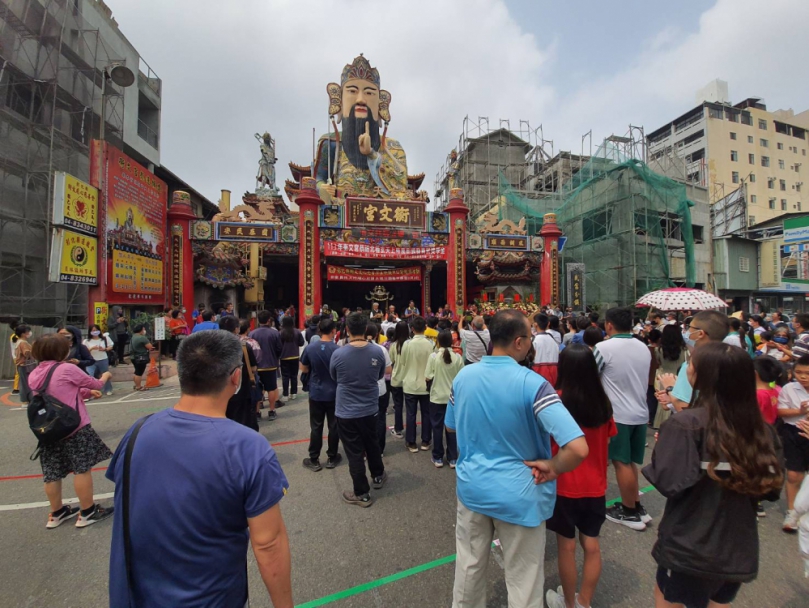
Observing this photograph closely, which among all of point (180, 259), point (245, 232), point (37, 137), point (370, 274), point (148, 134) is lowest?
point (370, 274)

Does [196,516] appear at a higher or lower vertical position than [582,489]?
higher

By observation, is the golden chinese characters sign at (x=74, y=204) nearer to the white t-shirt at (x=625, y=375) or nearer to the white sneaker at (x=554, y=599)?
the white t-shirt at (x=625, y=375)

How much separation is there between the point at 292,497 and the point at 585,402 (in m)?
2.81

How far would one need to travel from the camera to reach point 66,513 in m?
3.15

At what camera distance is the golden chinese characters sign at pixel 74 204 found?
8.47 meters

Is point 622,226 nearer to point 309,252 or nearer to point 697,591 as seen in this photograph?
point 309,252

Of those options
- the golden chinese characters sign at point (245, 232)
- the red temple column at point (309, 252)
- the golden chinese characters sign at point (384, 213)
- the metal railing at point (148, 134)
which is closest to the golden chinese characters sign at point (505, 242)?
the golden chinese characters sign at point (384, 213)

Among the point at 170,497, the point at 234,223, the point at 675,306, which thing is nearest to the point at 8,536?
the point at 170,497

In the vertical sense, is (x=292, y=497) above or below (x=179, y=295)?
below

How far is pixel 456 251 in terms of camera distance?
16.1 m

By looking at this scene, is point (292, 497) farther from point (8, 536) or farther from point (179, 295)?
point (179, 295)

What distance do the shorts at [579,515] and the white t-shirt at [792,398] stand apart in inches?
76.0

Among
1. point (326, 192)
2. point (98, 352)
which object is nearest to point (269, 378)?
point (98, 352)

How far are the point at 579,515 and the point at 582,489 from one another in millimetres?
171
